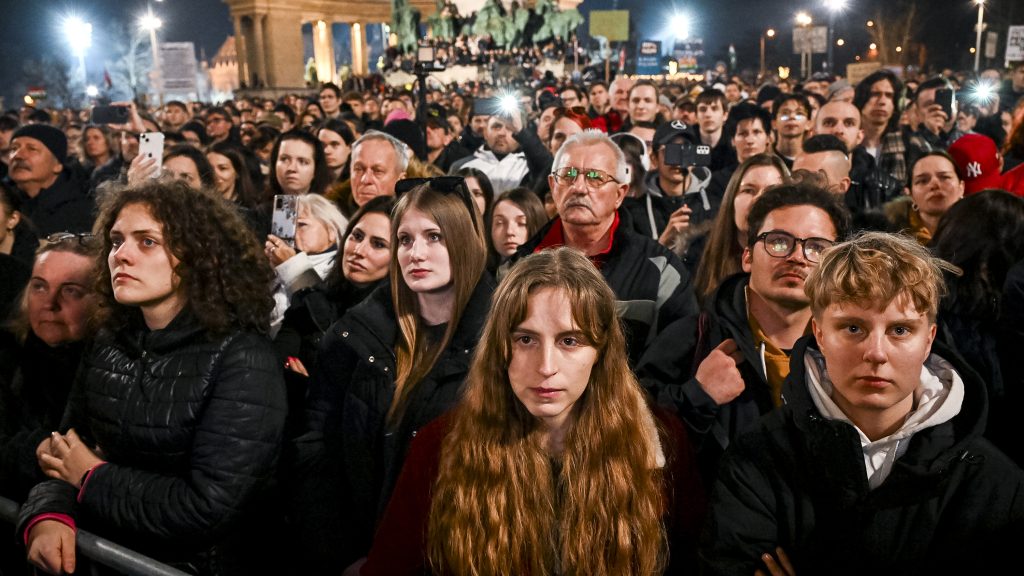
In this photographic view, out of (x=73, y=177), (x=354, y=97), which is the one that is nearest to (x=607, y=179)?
(x=73, y=177)

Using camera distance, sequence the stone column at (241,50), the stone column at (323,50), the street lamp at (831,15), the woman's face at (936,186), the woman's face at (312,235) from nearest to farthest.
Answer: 1. the woman's face at (312,235)
2. the woman's face at (936,186)
3. the street lamp at (831,15)
4. the stone column at (241,50)
5. the stone column at (323,50)

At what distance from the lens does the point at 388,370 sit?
3.61 m

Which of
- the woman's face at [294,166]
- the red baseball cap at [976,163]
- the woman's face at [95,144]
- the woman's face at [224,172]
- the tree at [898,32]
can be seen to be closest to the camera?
the red baseball cap at [976,163]

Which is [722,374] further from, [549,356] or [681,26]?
[681,26]

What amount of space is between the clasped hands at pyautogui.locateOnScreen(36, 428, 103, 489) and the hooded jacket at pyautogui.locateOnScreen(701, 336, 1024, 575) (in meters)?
2.27

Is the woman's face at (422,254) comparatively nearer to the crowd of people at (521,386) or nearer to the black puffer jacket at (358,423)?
the crowd of people at (521,386)

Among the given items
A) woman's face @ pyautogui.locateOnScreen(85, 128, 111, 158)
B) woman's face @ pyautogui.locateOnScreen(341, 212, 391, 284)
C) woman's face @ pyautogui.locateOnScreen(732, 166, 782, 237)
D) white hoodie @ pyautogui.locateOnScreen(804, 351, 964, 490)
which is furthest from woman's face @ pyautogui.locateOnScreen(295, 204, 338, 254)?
woman's face @ pyautogui.locateOnScreen(85, 128, 111, 158)

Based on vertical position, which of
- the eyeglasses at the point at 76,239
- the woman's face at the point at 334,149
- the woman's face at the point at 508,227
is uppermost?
the woman's face at the point at 334,149

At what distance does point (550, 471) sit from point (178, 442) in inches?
54.5

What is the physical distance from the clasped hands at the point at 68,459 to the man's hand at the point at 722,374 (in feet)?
7.34

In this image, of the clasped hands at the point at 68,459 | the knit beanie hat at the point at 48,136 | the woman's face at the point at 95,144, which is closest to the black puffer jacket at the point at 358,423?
the clasped hands at the point at 68,459

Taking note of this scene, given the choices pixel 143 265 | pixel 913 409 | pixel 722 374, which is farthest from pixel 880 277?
pixel 143 265

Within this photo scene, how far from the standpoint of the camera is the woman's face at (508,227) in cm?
556

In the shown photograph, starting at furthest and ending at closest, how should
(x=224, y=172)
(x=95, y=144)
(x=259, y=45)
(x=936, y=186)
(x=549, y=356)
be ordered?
(x=259, y=45) < (x=95, y=144) < (x=224, y=172) < (x=936, y=186) < (x=549, y=356)
